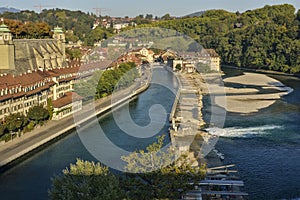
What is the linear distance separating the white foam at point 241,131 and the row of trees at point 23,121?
8176mm

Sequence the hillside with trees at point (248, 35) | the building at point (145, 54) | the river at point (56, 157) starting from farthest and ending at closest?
1. the building at point (145, 54)
2. the hillside with trees at point (248, 35)
3. the river at point (56, 157)

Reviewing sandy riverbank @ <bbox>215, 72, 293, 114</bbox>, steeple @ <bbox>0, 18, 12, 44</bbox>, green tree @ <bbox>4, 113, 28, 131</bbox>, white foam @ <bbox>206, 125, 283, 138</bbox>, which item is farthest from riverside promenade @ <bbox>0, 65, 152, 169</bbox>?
sandy riverbank @ <bbox>215, 72, 293, 114</bbox>

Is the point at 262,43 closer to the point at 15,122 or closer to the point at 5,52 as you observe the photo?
the point at 5,52

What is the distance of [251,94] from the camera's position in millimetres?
32969

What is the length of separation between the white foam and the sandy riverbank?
161 inches

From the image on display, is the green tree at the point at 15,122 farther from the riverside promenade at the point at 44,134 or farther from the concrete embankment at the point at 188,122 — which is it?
the concrete embankment at the point at 188,122

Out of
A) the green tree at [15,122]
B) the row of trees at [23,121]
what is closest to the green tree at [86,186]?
the row of trees at [23,121]

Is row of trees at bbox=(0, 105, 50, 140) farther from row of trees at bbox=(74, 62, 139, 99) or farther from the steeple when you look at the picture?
the steeple

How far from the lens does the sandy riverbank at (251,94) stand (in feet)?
91.2

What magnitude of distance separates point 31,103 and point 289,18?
1735 inches

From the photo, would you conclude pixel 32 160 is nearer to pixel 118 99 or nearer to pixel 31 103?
pixel 31 103

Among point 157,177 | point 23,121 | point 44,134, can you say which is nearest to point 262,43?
point 44,134

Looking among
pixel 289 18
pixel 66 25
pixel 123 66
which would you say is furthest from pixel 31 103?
pixel 66 25

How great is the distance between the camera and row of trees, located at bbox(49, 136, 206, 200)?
9594 mm
